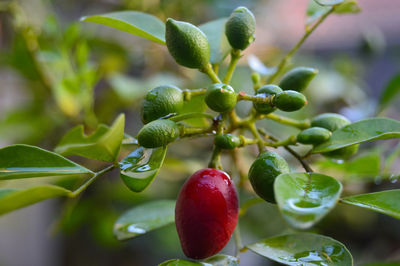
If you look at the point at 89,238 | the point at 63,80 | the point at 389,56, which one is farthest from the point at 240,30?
the point at 389,56

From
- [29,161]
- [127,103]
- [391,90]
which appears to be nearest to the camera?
[29,161]

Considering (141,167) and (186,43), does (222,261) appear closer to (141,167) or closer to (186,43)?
(141,167)

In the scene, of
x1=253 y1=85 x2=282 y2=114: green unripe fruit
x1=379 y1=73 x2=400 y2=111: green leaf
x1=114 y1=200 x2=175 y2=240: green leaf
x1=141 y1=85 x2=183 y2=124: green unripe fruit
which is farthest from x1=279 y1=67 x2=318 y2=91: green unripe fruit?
x1=379 y1=73 x2=400 y2=111: green leaf

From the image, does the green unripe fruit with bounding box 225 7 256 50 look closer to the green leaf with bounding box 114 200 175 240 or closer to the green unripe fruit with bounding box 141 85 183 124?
the green unripe fruit with bounding box 141 85 183 124

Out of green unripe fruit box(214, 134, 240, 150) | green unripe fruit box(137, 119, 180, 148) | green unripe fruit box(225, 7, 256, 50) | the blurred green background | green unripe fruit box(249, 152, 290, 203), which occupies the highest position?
green unripe fruit box(225, 7, 256, 50)

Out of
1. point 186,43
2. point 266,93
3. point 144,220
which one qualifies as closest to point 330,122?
point 266,93

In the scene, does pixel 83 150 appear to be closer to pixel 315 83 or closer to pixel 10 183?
pixel 10 183

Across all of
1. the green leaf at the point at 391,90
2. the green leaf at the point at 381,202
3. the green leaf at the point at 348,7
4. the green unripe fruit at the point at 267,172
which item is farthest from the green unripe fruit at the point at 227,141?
the green leaf at the point at 391,90
